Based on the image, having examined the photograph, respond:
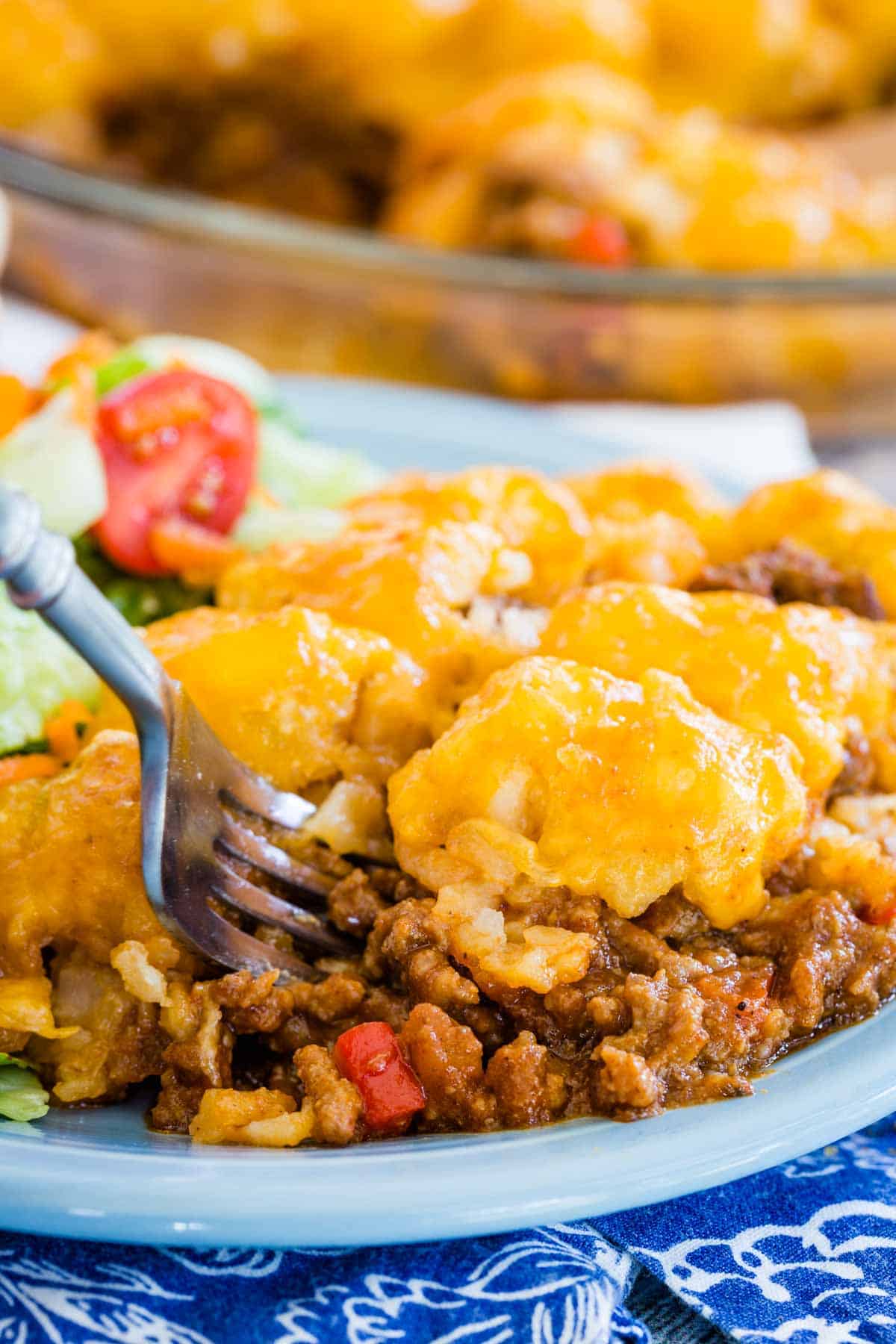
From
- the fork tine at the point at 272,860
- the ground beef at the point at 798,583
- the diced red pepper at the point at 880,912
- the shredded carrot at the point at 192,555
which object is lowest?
the fork tine at the point at 272,860

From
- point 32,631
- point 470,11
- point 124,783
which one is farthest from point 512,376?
point 124,783

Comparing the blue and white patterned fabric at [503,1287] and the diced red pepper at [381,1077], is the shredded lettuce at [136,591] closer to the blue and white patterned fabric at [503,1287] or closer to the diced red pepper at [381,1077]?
the diced red pepper at [381,1077]

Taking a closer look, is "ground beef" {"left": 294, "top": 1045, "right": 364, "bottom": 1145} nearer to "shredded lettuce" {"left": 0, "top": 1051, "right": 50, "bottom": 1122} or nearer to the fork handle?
"shredded lettuce" {"left": 0, "top": 1051, "right": 50, "bottom": 1122}

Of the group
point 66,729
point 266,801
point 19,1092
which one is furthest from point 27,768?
point 19,1092

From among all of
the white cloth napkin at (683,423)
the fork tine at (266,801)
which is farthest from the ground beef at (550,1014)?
the white cloth napkin at (683,423)

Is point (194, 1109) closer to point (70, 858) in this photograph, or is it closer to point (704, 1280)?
point (70, 858)
